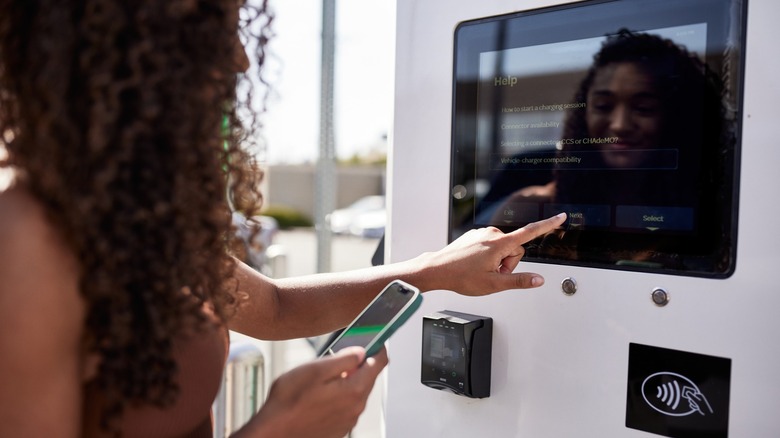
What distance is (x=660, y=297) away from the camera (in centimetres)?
126

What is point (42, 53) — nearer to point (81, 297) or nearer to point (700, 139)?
point (81, 297)

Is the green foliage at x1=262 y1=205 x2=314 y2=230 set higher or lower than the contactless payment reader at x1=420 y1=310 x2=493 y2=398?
lower

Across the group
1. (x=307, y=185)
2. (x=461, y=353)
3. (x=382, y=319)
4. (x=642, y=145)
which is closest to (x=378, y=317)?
(x=382, y=319)

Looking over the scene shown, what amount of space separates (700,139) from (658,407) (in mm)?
480

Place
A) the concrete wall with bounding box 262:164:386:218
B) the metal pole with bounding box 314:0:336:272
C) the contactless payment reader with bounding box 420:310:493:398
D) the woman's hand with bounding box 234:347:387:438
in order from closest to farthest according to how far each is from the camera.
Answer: the woman's hand with bounding box 234:347:387:438
the contactless payment reader with bounding box 420:310:493:398
the metal pole with bounding box 314:0:336:272
the concrete wall with bounding box 262:164:386:218

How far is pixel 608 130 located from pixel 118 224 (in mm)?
880

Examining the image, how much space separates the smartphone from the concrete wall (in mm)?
24849

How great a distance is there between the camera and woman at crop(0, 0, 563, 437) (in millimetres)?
855

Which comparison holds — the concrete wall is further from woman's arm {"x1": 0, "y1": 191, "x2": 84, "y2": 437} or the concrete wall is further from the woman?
woman's arm {"x1": 0, "y1": 191, "x2": 84, "y2": 437}

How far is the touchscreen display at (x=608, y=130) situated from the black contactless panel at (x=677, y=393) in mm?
153

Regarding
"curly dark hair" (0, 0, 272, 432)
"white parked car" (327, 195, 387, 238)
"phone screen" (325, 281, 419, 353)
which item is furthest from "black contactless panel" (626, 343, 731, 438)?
"white parked car" (327, 195, 387, 238)

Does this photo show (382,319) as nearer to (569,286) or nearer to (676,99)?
(569,286)

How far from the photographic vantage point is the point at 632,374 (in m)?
1.30

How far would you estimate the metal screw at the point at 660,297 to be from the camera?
1.25 m
